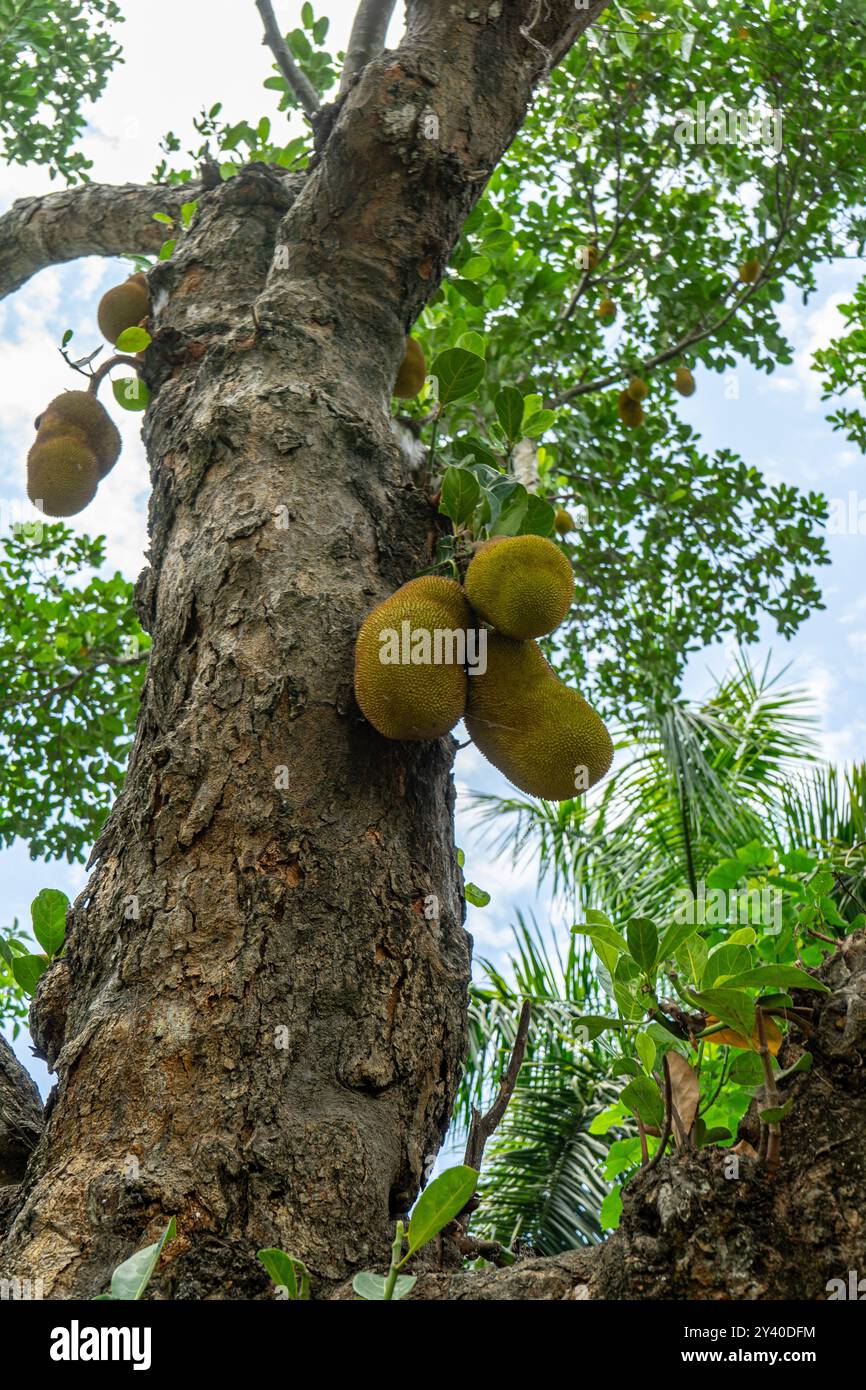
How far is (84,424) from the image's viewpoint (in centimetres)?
212

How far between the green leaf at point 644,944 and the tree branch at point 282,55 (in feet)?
7.26

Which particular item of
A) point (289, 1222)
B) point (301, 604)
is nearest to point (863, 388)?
point (301, 604)

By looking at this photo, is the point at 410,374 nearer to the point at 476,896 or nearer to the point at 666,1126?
the point at 476,896

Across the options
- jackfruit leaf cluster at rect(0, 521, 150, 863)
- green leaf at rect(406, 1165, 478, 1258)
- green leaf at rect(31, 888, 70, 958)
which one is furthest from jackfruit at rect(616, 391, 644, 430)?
green leaf at rect(406, 1165, 478, 1258)

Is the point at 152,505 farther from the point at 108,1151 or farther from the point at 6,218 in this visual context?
the point at 6,218

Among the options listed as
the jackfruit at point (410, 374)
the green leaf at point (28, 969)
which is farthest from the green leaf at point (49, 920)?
the jackfruit at point (410, 374)

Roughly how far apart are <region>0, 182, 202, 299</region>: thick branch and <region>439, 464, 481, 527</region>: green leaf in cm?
136

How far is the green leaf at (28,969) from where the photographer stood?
1191 mm

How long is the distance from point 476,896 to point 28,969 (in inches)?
24.3

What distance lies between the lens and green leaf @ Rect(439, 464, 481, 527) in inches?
52.8

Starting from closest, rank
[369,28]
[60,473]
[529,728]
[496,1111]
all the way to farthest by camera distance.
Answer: [496,1111] → [529,728] → [60,473] → [369,28]

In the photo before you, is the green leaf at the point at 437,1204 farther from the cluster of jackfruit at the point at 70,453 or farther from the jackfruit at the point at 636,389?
the jackfruit at the point at 636,389

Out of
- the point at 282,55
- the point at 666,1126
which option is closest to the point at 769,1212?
the point at 666,1126

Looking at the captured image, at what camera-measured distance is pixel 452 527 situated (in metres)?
1.40
